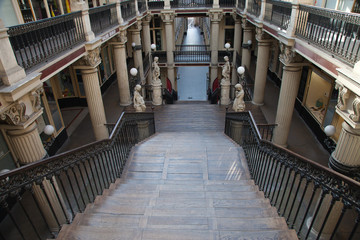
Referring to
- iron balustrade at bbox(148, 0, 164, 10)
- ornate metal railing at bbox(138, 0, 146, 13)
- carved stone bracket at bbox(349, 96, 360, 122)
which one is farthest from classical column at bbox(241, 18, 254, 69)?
carved stone bracket at bbox(349, 96, 360, 122)

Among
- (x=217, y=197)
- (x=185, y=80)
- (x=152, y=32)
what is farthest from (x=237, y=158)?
(x=185, y=80)

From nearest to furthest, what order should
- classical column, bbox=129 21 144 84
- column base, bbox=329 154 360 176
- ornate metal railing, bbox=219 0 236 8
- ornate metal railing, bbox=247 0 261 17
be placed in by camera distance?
column base, bbox=329 154 360 176 → ornate metal railing, bbox=247 0 261 17 → classical column, bbox=129 21 144 84 → ornate metal railing, bbox=219 0 236 8

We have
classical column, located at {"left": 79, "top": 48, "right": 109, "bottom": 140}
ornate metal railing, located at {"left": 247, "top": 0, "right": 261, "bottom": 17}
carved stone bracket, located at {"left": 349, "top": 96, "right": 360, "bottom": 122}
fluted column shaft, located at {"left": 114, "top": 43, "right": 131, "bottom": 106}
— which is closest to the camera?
→ carved stone bracket, located at {"left": 349, "top": 96, "right": 360, "bottom": 122}

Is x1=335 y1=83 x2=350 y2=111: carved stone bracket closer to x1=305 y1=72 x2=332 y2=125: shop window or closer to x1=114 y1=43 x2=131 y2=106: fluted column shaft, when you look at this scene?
x1=305 y1=72 x2=332 y2=125: shop window

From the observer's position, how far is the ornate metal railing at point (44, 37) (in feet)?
15.9

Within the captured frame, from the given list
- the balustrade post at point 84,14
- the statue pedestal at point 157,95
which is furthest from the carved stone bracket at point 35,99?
the statue pedestal at point 157,95

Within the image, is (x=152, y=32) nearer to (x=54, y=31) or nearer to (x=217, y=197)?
(x=54, y=31)

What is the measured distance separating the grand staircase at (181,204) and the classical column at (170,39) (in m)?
11.8

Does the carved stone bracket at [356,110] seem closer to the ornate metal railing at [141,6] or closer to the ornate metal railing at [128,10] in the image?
the ornate metal railing at [128,10]

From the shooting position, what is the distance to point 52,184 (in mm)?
3041

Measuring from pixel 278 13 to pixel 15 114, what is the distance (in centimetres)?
867

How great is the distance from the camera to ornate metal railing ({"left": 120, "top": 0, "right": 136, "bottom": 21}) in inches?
455

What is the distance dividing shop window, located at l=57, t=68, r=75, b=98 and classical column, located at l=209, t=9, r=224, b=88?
9.56 metres

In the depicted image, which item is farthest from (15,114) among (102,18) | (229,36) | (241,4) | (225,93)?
(229,36)
